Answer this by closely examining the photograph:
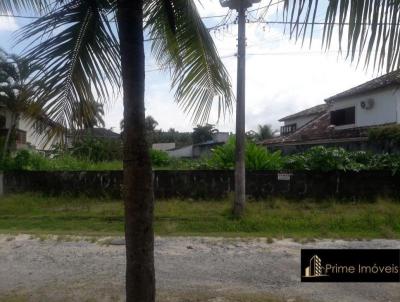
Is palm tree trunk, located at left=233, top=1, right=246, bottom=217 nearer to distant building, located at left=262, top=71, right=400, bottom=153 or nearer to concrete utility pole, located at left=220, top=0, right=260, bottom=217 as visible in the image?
concrete utility pole, located at left=220, top=0, right=260, bottom=217

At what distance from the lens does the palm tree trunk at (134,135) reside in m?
3.10

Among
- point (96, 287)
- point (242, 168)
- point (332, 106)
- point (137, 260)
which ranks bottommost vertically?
point (96, 287)

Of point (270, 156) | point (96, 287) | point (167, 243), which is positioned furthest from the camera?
point (270, 156)

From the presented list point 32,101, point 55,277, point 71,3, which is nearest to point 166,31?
point 71,3

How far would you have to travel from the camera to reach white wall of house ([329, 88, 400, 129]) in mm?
20453

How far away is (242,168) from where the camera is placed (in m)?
12.2

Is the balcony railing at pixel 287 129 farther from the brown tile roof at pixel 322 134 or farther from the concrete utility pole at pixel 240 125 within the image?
the concrete utility pole at pixel 240 125

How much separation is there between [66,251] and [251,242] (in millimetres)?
3462

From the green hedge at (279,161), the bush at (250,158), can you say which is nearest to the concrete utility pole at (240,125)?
the green hedge at (279,161)

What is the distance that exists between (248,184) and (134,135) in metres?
11.7

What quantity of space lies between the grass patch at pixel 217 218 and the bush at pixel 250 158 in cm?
202

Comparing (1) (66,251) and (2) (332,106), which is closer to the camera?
(1) (66,251)

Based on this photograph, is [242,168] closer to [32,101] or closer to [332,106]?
[32,101]

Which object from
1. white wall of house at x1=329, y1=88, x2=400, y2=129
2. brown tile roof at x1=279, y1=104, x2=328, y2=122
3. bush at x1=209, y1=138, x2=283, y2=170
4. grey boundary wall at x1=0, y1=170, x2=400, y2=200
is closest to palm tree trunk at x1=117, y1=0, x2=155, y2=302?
grey boundary wall at x1=0, y1=170, x2=400, y2=200
